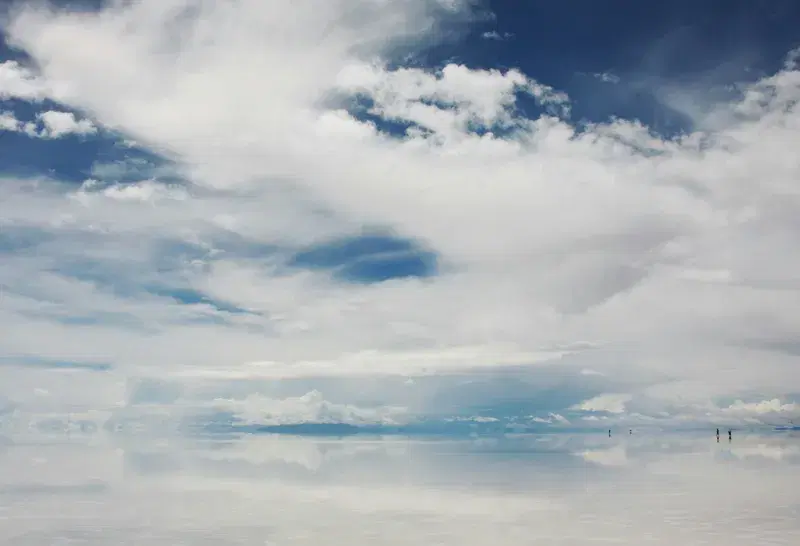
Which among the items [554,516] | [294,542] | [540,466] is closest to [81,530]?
[294,542]

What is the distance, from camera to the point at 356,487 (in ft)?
226

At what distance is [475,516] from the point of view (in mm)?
47156

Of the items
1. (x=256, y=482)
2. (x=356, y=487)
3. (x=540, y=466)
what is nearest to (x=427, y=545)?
(x=356, y=487)

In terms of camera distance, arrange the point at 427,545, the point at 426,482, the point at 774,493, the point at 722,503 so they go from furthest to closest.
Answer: the point at 426,482, the point at 774,493, the point at 722,503, the point at 427,545

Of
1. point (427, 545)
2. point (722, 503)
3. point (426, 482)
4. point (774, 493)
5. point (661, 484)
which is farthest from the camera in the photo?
point (426, 482)

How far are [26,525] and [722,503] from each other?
4478 cm

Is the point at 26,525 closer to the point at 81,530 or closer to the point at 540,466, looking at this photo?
the point at 81,530

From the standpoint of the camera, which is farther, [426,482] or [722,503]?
[426,482]

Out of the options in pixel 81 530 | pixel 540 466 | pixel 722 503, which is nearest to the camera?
pixel 81 530

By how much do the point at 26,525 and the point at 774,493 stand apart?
5187 centimetres

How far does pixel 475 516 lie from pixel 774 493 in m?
25.1

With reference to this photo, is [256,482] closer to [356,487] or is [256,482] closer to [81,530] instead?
[356,487]

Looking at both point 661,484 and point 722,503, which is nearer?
point 722,503

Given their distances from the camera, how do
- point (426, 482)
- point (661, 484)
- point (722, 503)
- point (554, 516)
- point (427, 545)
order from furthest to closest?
point (426, 482) < point (661, 484) < point (722, 503) < point (554, 516) < point (427, 545)
